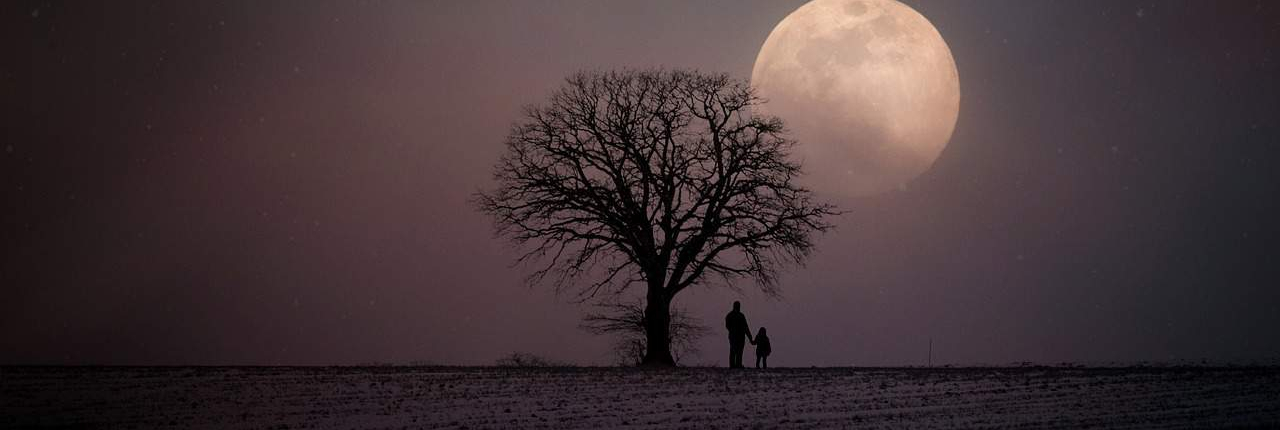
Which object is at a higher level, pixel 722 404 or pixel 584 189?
pixel 584 189

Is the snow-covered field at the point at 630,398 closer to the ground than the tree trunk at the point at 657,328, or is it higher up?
closer to the ground

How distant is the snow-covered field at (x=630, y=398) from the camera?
18422mm

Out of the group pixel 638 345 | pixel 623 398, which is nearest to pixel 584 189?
Result: pixel 638 345

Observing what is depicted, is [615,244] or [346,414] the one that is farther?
[615,244]

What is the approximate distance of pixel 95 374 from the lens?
26188 millimetres

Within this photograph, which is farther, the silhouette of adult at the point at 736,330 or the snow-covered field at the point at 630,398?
the silhouette of adult at the point at 736,330

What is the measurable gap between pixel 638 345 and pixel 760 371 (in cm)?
939

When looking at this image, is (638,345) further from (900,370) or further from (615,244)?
(900,370)

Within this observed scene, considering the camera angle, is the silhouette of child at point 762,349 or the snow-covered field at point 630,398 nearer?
the snow-covered field at point 630,398

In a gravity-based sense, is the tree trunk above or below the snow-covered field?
above

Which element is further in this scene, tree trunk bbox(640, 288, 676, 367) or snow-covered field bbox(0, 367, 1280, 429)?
tree trunk bbox(640, 288, 676, 367)

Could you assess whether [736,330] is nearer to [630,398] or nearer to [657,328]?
[657,328]

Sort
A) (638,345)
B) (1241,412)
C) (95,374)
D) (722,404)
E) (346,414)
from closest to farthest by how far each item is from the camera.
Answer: (1241,412) → (346,414) → (722,404) → (95,374) → (638,345)

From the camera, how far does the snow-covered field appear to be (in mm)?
Answer: 18422
